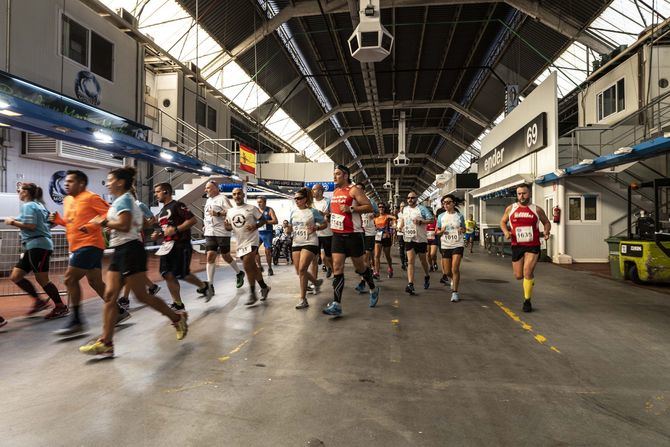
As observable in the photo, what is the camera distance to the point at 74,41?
12211 millimetres

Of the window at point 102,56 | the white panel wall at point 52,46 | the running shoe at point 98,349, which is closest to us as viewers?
the running shoe at point 98,349

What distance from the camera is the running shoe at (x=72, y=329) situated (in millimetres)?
4598

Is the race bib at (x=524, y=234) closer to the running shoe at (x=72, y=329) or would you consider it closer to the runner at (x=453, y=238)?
the runner at (x=453, y=238)

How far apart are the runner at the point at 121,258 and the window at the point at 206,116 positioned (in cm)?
1739

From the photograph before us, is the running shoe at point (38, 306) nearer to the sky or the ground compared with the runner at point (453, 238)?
nearer to the ground

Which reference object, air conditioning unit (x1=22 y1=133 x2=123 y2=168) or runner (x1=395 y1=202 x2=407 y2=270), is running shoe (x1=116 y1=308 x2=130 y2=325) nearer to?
runner (x1=395 y1=202 x2=407 y2=270)

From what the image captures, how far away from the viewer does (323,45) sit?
1945 centimetres

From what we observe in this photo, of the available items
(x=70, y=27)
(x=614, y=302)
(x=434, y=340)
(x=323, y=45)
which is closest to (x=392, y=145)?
(x=323, y=45)

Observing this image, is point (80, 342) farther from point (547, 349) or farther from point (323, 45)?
point (323, 45)

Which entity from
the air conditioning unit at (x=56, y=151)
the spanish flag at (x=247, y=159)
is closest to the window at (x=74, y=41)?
the air conditioning unit at (x=56, y=151)

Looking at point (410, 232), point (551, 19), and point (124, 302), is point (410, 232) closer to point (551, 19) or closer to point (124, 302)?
point (124, 302)

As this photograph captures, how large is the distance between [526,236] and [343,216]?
9.00 feet

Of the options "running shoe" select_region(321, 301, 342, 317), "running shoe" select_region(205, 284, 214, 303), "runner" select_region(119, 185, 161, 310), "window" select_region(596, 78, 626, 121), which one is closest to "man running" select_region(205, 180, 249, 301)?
"running shoe" select_region(205, 284, 214, 303)

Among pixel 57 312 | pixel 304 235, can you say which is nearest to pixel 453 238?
pixel 304 235
